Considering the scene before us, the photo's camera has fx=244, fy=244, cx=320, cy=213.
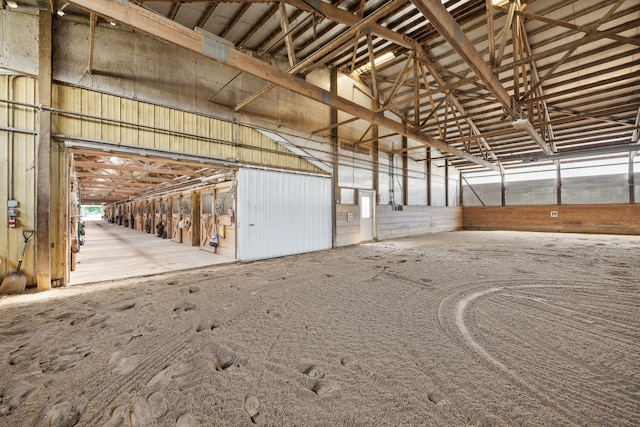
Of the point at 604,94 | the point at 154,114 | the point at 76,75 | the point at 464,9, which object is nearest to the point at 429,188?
the point at 604,94

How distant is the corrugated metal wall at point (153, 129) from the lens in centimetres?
436

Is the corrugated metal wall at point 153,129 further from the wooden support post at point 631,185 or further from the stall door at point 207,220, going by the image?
the wooden support post at point 631,185

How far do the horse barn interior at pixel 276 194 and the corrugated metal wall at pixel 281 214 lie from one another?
0.05m

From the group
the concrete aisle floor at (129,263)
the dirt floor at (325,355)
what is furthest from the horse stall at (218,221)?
the dirt floor at (325,355)

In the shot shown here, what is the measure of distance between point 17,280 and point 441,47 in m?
12.3

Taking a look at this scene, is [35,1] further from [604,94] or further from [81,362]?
[604,94]

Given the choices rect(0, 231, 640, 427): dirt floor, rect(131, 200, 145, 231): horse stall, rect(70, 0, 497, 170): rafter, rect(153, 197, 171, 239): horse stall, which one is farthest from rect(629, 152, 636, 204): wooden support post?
rect(131, 200, 145, 231): horse stall

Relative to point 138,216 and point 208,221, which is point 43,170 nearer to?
point 208,221

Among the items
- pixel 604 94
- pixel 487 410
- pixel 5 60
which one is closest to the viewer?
pixel 487 410

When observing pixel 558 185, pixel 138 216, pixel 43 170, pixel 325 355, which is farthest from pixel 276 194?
pixel 558 185

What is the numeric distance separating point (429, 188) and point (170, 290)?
13.9m

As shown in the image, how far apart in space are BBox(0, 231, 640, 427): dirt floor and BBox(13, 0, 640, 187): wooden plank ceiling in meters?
3.66

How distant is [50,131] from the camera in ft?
13.4

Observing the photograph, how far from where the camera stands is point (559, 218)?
13750 mm
